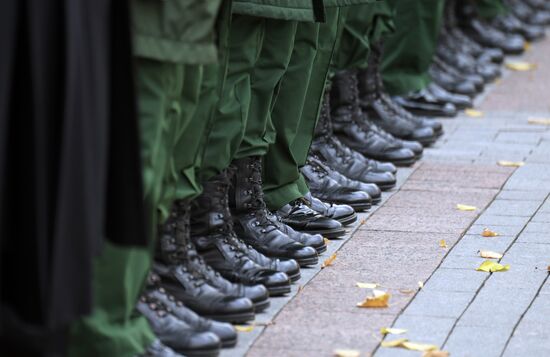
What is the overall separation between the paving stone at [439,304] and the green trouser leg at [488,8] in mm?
6174

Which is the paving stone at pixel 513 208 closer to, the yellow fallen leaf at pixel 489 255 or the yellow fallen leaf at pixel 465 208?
the yellow fallen leaf at pixel 465 208

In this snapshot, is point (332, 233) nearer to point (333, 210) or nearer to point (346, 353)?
point (333, 210)

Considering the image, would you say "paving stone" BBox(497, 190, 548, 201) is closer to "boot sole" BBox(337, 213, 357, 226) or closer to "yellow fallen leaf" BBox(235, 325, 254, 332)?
"boot sole" BBox(337, 213, 357, 226)

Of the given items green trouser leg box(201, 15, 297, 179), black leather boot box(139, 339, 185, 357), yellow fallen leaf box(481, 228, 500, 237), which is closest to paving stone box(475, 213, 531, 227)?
yellow fallen leaf box(481, 228, 500, 237)

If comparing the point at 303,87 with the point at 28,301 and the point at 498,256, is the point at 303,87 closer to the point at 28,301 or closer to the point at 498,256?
the point at 498,256

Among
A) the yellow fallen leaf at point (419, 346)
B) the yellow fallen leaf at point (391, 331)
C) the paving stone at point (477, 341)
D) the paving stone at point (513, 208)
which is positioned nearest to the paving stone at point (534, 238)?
the paving stone at point (513, 208)

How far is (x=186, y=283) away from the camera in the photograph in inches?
166

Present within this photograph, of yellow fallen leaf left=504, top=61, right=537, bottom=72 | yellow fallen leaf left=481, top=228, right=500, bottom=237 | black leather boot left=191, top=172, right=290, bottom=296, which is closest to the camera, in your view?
black leather boot left=191, top=172, right=290, bottom=296

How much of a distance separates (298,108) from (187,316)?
55.5 inches

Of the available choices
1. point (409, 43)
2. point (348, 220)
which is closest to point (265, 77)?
point (348, 220)

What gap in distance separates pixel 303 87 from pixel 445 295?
1.01 meters

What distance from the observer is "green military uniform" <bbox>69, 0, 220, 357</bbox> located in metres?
3.41

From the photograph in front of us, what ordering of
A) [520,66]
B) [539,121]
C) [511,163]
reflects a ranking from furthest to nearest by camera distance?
[520,66] → [539,121] → [511,163]

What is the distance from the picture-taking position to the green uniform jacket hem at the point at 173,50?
11.0ft
